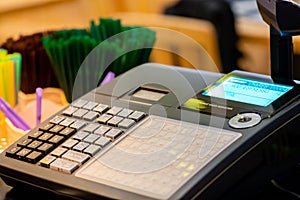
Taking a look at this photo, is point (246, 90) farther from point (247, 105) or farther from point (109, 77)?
point (109, 77)

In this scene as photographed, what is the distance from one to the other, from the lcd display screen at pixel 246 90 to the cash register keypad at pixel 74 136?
86mm

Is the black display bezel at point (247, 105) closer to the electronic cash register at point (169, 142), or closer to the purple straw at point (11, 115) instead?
the electronic cash register at point (169, 142)

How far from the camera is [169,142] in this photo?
571 millimetres

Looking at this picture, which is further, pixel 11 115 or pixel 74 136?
pixel 11 115

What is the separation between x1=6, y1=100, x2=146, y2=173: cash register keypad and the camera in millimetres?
589

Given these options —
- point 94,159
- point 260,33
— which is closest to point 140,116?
point 94,159

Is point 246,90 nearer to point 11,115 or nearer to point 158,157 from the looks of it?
point 158,157

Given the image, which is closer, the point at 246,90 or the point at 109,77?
the point at 246,90

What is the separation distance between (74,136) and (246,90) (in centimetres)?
18

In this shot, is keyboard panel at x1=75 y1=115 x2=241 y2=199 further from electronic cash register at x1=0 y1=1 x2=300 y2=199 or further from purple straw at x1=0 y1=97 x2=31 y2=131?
purple straw at x1=0 y1=97 x2=31 y2=131

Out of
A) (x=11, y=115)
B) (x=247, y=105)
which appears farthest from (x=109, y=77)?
(x=247, y=105)

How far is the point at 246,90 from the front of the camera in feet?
2.10

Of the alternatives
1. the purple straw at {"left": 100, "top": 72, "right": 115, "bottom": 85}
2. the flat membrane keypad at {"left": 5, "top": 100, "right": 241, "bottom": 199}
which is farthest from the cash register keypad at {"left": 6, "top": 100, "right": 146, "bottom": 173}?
the purple straw at {"left": 100, "top": 72, "right": 115, "bottom": 85}

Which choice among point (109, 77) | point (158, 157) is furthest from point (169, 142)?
point (109, 77)
